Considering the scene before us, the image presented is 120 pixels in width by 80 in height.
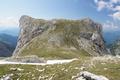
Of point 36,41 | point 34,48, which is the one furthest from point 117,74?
point 36,41

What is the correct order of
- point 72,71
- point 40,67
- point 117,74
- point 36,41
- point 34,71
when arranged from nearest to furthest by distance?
point 117,74 < point 72,71 < point 34,71 < point 40,67 < point 36,41

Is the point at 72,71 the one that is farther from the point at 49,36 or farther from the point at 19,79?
the point at 49,36

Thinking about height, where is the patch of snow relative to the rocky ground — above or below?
above

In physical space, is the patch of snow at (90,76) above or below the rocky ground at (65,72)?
above

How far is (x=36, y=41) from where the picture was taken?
190625 mm

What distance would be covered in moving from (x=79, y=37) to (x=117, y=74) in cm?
15095

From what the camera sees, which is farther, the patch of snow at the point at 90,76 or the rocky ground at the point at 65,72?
the rocky ground at the point at 65,72

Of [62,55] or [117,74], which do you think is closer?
[117,74]

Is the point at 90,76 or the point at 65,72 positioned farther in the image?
the point at 65,72

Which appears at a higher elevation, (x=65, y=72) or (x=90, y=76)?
(x=90, y=76)

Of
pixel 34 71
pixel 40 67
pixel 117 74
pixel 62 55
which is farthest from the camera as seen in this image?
pixel 62 55

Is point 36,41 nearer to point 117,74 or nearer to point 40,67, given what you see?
point 40,67

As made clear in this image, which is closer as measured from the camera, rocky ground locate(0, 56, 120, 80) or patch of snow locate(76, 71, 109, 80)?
patch of snow locate(76, 71, 109, 80)

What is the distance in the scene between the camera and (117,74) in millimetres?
48594
